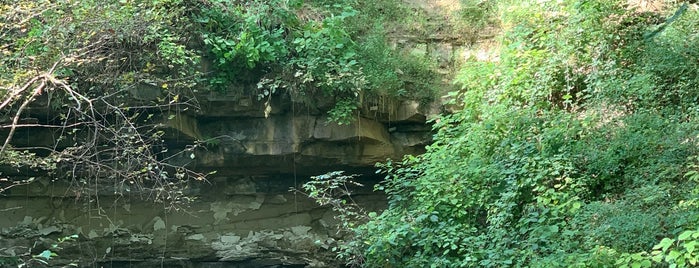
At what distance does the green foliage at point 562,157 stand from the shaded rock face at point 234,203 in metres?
0.79

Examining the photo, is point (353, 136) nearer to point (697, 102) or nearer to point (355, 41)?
point (355, 41)

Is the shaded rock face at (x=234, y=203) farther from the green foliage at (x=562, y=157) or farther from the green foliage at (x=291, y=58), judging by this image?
the green foliage at (x=562, y=157)

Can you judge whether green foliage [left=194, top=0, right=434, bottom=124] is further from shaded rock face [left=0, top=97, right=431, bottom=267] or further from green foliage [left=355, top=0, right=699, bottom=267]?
green foliage [left=355, top=0, right=699, bottom=267]

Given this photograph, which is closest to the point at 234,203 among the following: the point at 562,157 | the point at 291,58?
the point at 291,58

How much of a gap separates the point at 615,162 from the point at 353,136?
307 cm

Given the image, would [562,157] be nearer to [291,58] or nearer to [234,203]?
[291,58]

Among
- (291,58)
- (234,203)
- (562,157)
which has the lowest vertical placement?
(234,203)

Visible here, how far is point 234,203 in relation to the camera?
8805mm

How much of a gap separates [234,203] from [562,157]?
430 centimetres

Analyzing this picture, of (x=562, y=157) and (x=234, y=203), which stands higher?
(x=562, y=157)

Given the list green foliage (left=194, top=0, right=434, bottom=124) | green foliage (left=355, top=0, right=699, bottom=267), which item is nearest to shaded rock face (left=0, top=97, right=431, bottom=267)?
green foliage (left=194, top=0, right=434, bottom=124)

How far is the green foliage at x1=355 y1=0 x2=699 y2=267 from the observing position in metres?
5.55

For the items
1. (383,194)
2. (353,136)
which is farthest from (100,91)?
(383,194)

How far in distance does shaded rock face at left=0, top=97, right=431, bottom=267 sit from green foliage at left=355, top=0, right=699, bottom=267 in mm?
787
